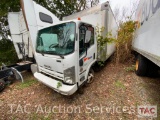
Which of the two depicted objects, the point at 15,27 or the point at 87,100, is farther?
the point at 15,27

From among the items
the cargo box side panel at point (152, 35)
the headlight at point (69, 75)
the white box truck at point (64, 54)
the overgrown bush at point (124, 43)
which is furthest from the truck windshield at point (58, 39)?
the overgrown bush at point (124, 43)

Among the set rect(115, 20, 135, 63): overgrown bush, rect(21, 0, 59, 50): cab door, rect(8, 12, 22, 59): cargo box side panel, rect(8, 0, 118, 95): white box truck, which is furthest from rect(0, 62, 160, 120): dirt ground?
rect(8, 12, 22, 59): cargo box side panel

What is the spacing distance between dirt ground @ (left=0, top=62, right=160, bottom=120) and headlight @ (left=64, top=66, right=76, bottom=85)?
0.69 m

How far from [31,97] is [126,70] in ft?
12.7

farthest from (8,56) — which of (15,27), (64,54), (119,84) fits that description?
(119,84)

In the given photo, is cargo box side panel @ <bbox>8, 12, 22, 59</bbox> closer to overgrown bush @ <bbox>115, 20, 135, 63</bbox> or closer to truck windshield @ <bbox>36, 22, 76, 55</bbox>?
truck windshield @ <bbox>36, 22, 76, 55</bbox>

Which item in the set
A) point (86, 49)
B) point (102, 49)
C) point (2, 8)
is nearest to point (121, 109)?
point (86, 49)

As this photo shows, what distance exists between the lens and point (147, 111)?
276 cm

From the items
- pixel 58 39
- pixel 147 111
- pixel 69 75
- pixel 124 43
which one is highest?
pixel 58 39

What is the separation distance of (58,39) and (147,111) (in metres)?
2.81

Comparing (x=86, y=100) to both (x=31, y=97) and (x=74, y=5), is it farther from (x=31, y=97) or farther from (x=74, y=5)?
(x=74, y=5)

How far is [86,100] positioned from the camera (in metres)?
3.23

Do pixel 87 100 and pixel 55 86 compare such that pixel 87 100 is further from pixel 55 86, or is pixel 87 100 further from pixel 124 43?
pixel 124 43

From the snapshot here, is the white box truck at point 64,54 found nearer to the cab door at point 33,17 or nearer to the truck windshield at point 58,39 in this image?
the truck windshield at point 58,39
